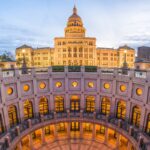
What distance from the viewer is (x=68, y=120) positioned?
22.4 meters

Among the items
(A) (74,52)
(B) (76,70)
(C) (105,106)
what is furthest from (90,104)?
(A) (74,52)

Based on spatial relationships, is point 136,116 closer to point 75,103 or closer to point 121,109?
point 121,109

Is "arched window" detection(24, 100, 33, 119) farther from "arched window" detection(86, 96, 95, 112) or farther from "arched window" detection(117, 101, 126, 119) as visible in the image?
"arched window" detection(117, 101, 126, 119)

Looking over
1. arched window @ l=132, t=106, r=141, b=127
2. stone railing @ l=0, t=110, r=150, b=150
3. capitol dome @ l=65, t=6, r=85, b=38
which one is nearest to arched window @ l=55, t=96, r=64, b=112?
stone railing @ l=0, t=110, r=150, b=150

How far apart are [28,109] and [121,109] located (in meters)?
16.1

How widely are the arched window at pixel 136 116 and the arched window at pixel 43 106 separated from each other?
594 inches

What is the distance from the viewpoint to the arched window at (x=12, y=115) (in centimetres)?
2062

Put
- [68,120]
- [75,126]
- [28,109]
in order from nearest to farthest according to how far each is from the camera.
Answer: [68,120]
[28,109]
[75,126]

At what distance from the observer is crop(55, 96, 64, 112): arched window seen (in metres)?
25.1

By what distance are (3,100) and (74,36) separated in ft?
245

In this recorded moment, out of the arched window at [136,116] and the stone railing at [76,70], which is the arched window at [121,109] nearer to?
the arched window at [136,116]

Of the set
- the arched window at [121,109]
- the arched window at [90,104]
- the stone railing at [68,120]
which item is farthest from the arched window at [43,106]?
the arched window at [121,109]

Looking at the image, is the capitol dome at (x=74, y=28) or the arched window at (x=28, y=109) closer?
the arched window at (x=28, y=109)

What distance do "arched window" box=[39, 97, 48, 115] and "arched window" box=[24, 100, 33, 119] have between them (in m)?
1.69
